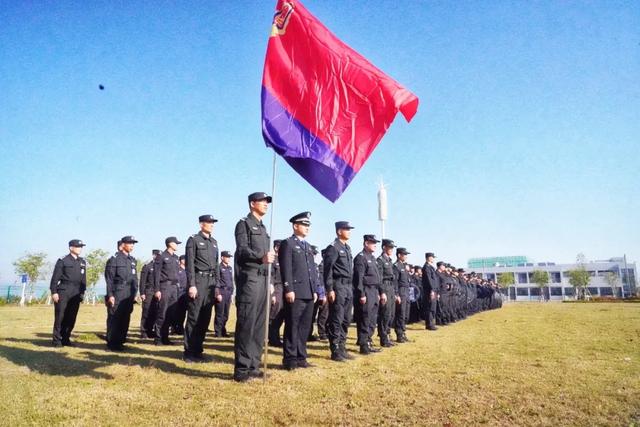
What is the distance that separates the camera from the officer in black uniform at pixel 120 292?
8.77 meters

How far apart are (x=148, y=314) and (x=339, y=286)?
20.6ft

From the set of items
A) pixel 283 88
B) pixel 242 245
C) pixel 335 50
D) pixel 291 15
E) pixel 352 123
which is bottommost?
pixel 242 245

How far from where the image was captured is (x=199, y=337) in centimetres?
719

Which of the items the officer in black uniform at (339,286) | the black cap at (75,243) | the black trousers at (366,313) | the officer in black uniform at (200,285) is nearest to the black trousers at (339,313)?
the officer in black uniform at (339,286)

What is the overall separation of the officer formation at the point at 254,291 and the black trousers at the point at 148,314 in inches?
1.1

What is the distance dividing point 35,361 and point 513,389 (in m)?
7.27

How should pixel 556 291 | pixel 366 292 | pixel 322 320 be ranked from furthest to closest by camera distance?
pixel 556 291 → pixel 322 320 → pixel 366 292

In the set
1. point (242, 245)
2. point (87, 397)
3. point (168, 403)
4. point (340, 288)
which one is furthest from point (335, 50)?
point (87, 397)

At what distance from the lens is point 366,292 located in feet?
28.7

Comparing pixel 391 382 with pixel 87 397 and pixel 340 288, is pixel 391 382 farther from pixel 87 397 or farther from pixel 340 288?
pixel 87 397

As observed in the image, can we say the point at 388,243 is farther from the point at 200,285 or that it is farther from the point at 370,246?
the point at 200,285

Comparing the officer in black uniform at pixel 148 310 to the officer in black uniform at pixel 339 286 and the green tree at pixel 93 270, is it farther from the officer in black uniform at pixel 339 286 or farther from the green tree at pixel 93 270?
the green tree at pixel 93 270

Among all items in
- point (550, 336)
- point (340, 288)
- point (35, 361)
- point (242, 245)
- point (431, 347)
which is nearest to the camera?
point (242, 245)

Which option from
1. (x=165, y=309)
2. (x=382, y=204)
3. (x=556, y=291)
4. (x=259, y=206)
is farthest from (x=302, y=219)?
(x=556, y=291)
